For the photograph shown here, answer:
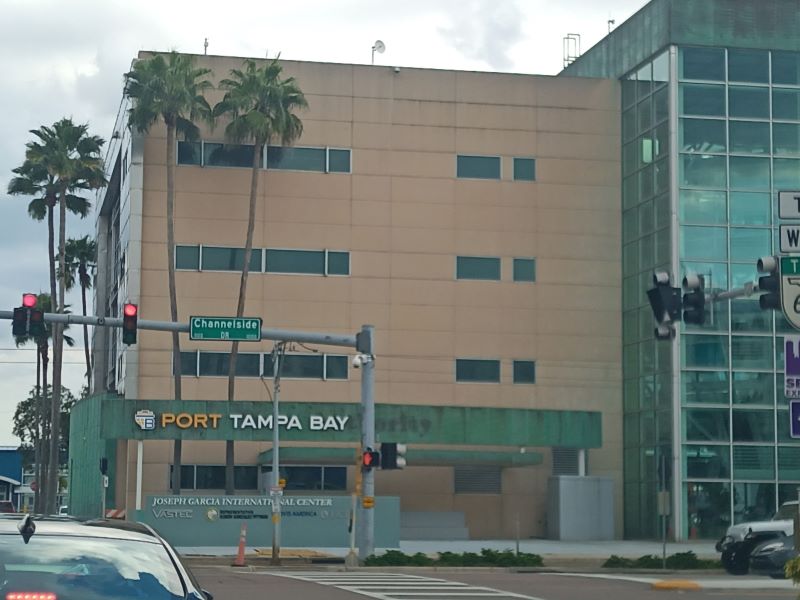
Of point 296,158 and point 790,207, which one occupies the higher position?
point 296,158

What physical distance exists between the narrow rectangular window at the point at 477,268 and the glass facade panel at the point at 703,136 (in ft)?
29.9

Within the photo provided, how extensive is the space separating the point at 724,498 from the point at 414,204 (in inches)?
649

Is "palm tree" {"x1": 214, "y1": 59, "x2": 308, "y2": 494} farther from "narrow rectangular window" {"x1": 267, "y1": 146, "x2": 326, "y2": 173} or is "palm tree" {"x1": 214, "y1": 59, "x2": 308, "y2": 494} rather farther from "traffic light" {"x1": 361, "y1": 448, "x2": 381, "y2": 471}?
"traffic light" {"x1": 361, "y1": 448, "x2": 381, "y2": 471}

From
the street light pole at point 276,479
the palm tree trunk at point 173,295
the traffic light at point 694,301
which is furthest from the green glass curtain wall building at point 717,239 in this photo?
the traffic light at point 694,301

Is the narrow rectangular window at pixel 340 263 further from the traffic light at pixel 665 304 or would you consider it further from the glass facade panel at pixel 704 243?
the traffic light at pixel 665 304

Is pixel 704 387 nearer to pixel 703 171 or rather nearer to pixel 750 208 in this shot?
pixel 750 208

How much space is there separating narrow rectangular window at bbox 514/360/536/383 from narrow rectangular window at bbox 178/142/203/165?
14971 millimetres

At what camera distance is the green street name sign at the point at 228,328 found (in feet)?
104

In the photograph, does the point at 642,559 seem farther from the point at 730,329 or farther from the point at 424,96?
the point at 424,96

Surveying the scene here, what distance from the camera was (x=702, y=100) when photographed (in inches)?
2079

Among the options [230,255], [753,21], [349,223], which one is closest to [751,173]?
[753,21]

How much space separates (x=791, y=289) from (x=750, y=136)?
3649 cm

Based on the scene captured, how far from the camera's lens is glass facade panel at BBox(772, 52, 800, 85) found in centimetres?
5328

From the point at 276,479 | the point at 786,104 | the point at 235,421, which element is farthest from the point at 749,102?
the point at 276,479
